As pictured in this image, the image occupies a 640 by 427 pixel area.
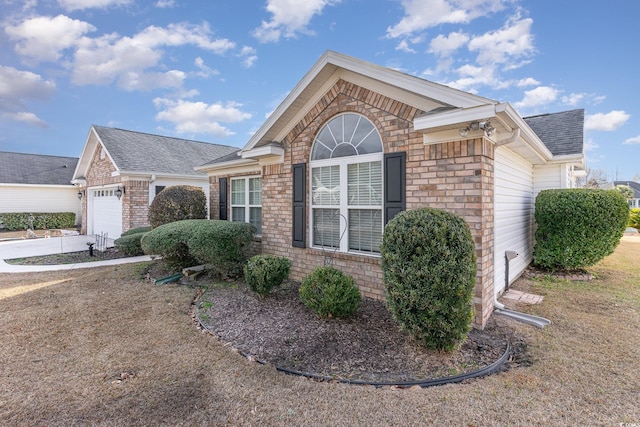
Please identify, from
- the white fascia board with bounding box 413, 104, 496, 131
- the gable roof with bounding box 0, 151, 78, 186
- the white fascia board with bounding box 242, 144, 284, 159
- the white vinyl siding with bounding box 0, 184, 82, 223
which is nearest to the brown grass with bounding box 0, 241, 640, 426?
the white fascia board with bounding box 413, 104, 496, 131

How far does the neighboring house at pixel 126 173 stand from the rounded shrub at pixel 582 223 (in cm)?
1351

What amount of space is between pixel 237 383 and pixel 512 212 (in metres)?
6.22

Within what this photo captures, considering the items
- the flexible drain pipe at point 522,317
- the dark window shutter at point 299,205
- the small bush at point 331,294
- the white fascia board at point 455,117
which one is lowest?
the flexible drain pipe at point 522,317

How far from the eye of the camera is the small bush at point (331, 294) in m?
→ 4.48

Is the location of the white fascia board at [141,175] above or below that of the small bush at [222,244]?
above

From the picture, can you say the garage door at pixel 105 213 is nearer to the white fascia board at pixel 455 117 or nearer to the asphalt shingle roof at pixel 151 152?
the asphalt shingle roof at pixel 151 152

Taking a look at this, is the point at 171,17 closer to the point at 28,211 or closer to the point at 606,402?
the point at 606,402

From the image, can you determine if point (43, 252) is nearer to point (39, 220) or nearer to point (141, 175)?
point (141, 175)

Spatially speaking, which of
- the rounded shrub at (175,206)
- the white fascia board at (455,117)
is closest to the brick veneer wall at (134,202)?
the rounded shrub at (175,206)

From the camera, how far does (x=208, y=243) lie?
21.8 ft

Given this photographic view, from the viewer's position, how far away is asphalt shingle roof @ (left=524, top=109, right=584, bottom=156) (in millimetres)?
7787

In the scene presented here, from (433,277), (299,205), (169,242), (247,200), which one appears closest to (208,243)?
(169,242)

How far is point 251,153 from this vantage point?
704 cm

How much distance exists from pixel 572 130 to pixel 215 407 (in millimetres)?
10751
